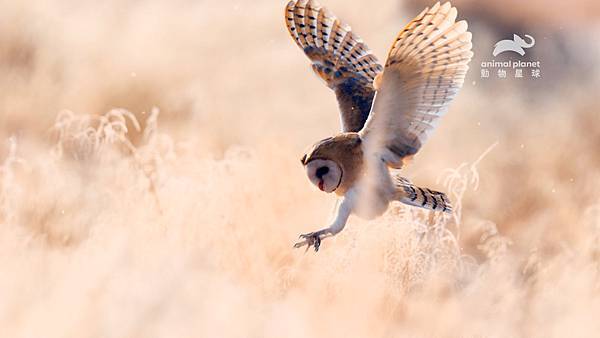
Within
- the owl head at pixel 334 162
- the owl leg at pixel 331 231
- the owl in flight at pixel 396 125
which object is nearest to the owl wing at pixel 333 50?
the owl in flight at pixel 396 125

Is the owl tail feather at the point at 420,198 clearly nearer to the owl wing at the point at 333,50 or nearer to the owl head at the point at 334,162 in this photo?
the owl head at the point at 334,162

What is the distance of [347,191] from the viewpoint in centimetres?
240

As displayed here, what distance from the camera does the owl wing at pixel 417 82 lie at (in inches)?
87.6

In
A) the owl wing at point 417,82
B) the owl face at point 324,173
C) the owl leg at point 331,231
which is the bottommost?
the owl leg at point 331,231

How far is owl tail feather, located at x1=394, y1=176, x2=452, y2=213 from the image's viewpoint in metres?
2.44

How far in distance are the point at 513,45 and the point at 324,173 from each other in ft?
5.73

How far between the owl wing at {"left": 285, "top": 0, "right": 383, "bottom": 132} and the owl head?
337 mm

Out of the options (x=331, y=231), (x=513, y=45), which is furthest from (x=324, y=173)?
(x=513, y=45)

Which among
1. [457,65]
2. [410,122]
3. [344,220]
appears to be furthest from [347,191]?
[457,65]

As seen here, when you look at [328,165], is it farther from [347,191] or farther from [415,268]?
[415,268]

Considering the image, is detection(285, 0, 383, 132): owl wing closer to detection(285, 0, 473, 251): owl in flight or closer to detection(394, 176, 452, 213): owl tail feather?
detection(285, 0, 473, 251): owl in flight

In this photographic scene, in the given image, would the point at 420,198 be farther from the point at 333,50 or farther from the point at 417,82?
the point at 333,50

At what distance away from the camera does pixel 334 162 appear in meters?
2.35

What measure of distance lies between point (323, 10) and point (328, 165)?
2.31ft
